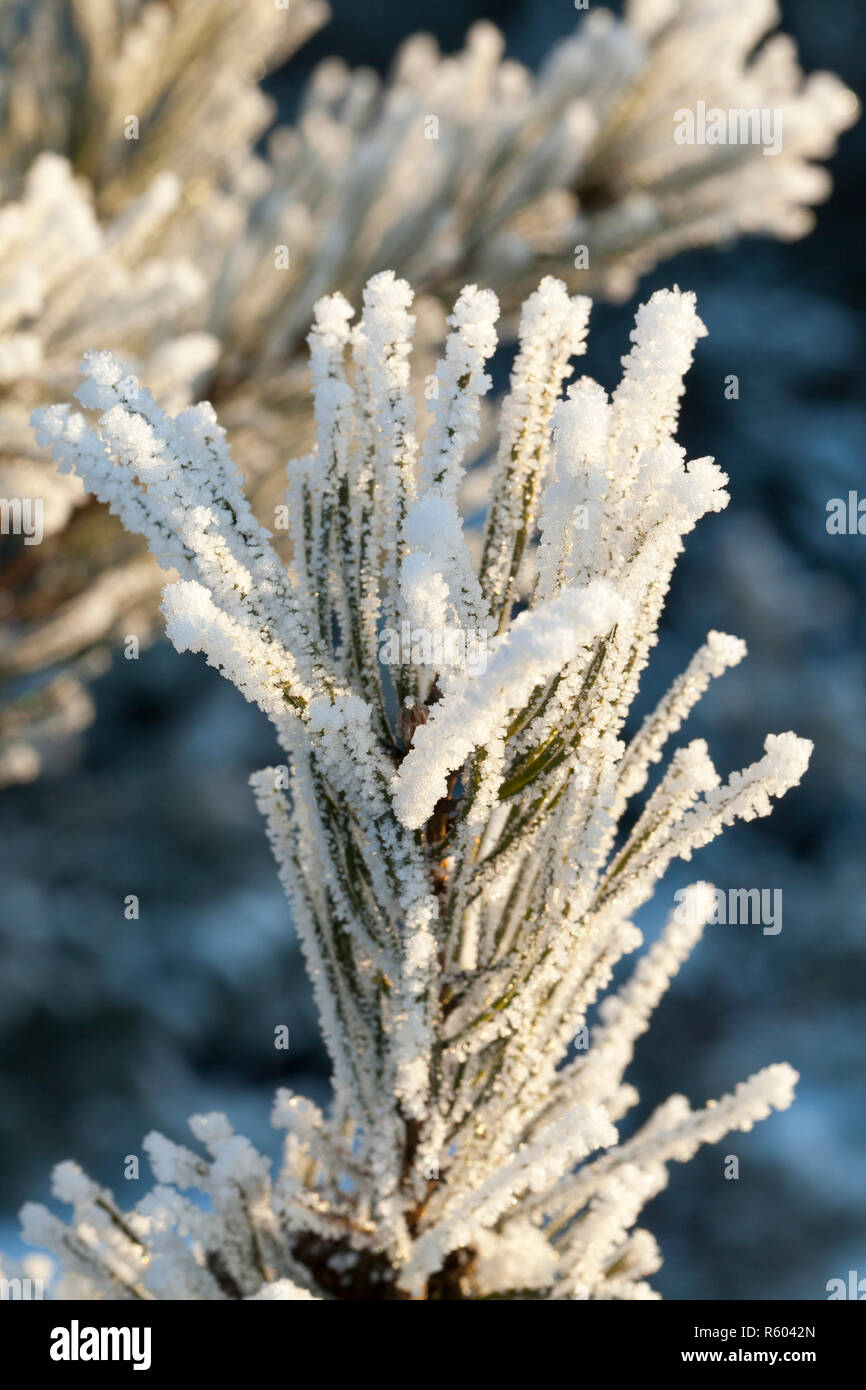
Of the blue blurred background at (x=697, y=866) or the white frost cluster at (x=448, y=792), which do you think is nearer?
the white frost cluster at (x=448, y=792)

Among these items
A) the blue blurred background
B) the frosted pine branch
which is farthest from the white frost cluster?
the blue blurred background

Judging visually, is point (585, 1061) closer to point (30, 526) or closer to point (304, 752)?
point (304, 752)

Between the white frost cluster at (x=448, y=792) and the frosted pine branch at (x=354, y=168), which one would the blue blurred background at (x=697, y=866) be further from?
the white frost cluster at (x=448, y=792)

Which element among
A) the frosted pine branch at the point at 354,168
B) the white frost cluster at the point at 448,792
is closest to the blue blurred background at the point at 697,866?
the frosted pine branch at the point at 354,168

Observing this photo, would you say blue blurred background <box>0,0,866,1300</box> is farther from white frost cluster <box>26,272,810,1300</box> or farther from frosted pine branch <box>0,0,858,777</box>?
white frost cluster <box>26,272,810,1300</box>

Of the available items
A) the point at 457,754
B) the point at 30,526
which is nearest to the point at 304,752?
the point at 457,754

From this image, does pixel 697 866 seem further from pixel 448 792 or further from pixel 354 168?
pixel 448 792

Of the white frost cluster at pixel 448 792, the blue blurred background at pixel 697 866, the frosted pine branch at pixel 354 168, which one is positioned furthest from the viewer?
the blue blurred background at pixel 697 866

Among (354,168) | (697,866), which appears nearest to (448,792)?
(354,168)
